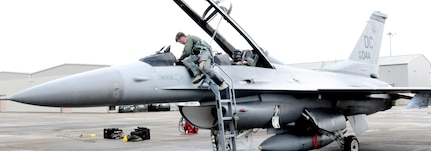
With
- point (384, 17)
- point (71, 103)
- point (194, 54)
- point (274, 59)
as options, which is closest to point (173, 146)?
point (274, 59)

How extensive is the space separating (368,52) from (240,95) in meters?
5.73

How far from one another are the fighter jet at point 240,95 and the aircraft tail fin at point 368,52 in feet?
2.80

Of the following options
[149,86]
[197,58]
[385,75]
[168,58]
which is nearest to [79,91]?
[149,86]

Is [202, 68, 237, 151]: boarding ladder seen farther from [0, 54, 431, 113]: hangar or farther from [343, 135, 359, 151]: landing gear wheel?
[0, 54, 431, 113]: hangar

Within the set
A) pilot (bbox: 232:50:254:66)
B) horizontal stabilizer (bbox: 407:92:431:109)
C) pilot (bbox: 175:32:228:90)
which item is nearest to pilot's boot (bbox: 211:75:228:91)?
pilot (bbox: 175:32:228:90)

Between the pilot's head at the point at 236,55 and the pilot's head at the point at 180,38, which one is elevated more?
the pilot's head at the point at 180,38

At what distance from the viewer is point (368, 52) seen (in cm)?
1229

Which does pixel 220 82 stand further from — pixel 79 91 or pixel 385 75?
pixel 385 75

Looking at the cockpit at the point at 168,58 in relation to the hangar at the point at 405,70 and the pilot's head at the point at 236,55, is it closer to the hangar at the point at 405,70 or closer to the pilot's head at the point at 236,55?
the pilot's head at the point at 236,55

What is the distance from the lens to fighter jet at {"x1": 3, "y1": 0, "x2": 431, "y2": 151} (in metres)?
6.36

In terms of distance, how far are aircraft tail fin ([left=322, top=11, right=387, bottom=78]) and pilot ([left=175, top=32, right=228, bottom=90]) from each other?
15.6 feet

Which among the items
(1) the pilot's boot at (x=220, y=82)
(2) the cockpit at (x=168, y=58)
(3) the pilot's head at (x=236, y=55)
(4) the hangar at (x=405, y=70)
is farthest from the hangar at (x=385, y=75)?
(1) the pilot's boot at (x=220, y=82)

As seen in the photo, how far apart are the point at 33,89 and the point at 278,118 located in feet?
14.0

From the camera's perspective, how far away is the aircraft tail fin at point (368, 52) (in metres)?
11.6
